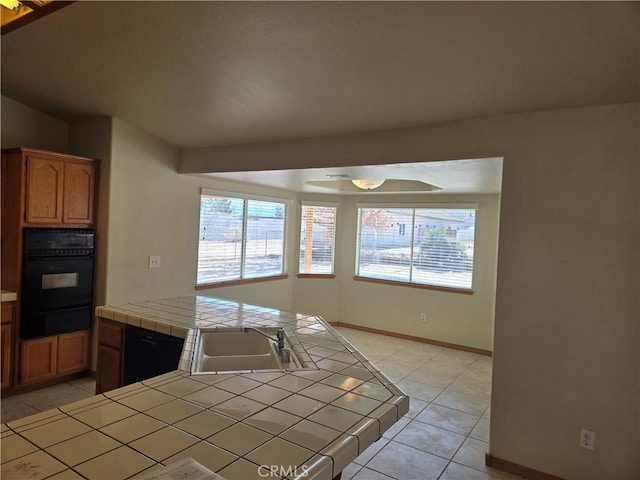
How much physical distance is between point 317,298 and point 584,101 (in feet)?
15.2

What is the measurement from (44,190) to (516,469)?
4161mm

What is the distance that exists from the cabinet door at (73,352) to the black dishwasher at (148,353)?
1.32m

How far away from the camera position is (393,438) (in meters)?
2.96

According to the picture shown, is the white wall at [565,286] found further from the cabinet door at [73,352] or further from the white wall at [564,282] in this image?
the cabinet door at [73,352]

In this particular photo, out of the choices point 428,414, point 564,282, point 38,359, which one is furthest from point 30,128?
point 564,282

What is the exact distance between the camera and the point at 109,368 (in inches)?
114

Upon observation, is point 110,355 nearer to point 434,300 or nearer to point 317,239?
point 317,239

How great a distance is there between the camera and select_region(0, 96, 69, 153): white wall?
3.65 m

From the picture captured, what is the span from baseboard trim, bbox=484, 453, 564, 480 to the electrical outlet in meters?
0.27

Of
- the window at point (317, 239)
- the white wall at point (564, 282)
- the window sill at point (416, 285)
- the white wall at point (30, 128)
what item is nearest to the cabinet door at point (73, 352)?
the white wall at point (30, 128)

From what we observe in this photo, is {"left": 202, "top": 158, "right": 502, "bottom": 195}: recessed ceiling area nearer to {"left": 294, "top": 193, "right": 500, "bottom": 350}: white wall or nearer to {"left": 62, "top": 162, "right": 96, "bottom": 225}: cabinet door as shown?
{"left": 294, "top": 193, "right": 500, "bottom": 350}: white wall

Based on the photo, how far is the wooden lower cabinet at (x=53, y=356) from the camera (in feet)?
11.2

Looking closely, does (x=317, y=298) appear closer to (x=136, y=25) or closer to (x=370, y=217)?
(x=370, y=217)

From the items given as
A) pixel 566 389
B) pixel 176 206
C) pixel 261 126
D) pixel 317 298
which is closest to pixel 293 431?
pixel 566 389
